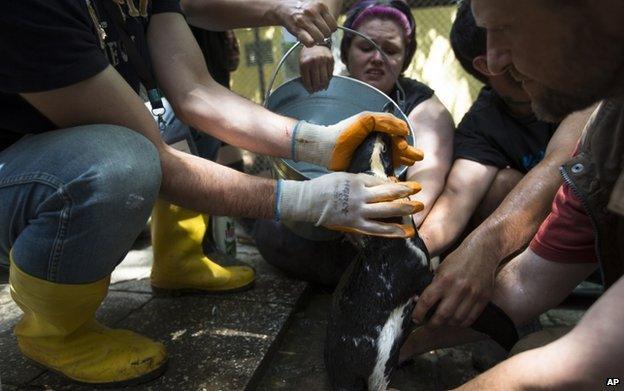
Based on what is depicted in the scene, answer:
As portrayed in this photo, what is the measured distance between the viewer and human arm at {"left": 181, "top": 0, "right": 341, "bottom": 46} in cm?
194

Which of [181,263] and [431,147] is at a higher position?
[431,147]

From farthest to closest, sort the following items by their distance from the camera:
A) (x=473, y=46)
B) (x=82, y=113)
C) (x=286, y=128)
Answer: (x=473, y=46), (x=286, y=128), (x=82, y=113)

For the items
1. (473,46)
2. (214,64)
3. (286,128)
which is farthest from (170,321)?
(473,46)

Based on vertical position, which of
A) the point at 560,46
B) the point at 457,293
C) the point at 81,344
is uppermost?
the point at 560,46

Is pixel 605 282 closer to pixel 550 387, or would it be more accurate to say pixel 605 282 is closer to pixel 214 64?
pixel 550 387

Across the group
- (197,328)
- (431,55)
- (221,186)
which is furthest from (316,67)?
(431,55)

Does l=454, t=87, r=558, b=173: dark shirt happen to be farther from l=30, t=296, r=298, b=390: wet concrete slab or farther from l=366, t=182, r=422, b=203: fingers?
l=30, t=296, r=298, b=390: wet concrete slab

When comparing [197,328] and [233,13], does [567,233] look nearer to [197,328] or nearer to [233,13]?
[197,328]

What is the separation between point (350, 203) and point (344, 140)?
0.23 m

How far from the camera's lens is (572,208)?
1.53 meters

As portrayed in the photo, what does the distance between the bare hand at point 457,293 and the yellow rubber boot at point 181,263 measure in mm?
959

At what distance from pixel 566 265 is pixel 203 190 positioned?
111cm

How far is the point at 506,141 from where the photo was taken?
2188 millimetres

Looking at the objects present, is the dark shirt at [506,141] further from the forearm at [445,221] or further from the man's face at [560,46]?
the man's face at [560,46]
